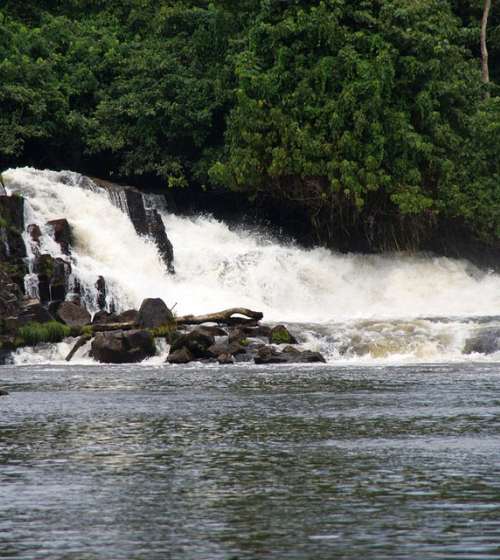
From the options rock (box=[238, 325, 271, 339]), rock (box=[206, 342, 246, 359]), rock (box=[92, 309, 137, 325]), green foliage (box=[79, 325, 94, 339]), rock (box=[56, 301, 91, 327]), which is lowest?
rock (box=[206, 342, 246, 359])

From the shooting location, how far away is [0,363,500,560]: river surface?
9.97 metres

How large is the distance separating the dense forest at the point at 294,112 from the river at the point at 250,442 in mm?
5591

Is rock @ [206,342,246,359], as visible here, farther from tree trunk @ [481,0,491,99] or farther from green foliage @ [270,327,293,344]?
tree trunk @ [481,0,491,99]

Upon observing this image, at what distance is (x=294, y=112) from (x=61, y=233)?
10.2 meters

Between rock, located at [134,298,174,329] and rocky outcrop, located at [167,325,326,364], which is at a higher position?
rock, located at [134,298,174,329]

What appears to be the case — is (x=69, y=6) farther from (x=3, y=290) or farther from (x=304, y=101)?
(x=3, y=290)

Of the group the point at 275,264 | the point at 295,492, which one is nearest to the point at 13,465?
the point at 295,492

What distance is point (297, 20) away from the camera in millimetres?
43250

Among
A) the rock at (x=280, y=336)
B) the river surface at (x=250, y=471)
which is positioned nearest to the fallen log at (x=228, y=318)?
the rock at (x=280, y=336)

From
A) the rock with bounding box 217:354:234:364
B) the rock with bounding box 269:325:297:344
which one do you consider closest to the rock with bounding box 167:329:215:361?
the rock with bounding box 217:354:234:364

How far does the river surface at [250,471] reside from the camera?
9.97 metres

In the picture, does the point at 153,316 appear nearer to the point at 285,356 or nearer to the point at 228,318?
the point at 228,318

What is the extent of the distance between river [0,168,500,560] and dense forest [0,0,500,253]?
5591mm

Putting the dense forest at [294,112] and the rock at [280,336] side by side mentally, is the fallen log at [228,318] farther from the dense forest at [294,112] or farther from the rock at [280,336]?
the dense forest at [294,112]
